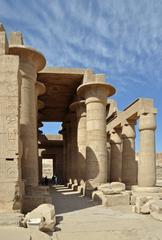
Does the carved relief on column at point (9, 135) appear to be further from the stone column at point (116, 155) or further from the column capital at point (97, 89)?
the stone column at point (116, 155)

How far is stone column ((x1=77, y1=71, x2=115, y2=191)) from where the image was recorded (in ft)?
45.8

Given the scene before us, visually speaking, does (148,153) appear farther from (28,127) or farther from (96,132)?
(28,127)

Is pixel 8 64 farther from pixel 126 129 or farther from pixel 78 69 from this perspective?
pixel 126 129

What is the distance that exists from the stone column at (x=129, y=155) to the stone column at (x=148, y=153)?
2.76 m

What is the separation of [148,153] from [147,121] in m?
1.43

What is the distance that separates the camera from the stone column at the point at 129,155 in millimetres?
16359

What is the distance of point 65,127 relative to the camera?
2345 centimetres

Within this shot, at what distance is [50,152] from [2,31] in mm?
23702

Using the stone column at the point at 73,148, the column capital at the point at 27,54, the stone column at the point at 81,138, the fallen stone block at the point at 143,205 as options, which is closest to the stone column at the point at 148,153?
the fallen stone block at the point at 143,205

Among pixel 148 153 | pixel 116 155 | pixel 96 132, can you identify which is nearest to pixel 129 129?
pixel 96 132

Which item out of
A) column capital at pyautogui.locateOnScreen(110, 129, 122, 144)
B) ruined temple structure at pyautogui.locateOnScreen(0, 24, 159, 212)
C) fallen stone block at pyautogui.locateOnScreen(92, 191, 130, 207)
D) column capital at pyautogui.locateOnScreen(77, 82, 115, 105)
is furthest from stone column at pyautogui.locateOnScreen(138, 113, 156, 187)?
column capital at pyautogui.locateOnScreen(110, 129, 122, 144)

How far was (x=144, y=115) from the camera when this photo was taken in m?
13.6

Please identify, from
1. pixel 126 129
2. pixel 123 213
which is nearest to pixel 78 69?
pixel 126 129

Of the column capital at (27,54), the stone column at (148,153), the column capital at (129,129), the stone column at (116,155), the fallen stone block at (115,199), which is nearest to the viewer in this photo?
the fallen stone block at (115,199)
